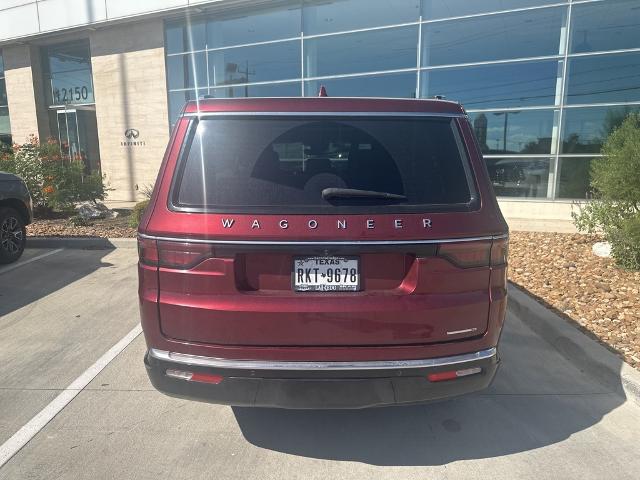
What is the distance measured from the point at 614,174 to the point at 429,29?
7.28 metres

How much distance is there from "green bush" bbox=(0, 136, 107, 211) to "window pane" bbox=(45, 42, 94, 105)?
249 inches

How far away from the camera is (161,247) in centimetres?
239

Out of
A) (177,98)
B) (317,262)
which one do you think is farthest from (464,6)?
(317,262)

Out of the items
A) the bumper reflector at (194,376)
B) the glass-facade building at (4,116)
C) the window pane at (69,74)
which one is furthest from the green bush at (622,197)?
the glass-facade building at (4,116)

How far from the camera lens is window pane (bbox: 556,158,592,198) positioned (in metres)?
10.4

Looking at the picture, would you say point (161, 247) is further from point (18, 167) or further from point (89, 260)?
point (18, 167)

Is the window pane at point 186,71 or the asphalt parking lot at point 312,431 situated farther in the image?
the window pane at point 186,71

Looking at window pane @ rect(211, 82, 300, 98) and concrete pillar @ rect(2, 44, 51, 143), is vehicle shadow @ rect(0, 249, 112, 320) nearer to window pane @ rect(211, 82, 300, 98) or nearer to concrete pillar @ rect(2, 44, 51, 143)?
window pane @ rect(211, 82, 300, 98)

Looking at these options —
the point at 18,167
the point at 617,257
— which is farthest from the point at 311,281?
the point at 18,167

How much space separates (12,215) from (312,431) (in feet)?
21.6

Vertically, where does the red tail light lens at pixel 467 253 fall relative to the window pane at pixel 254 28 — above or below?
below

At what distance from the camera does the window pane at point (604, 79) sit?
32.5 ft

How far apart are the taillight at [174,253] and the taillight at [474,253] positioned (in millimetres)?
1203

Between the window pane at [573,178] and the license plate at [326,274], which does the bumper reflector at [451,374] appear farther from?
the window pane at [573,178]
